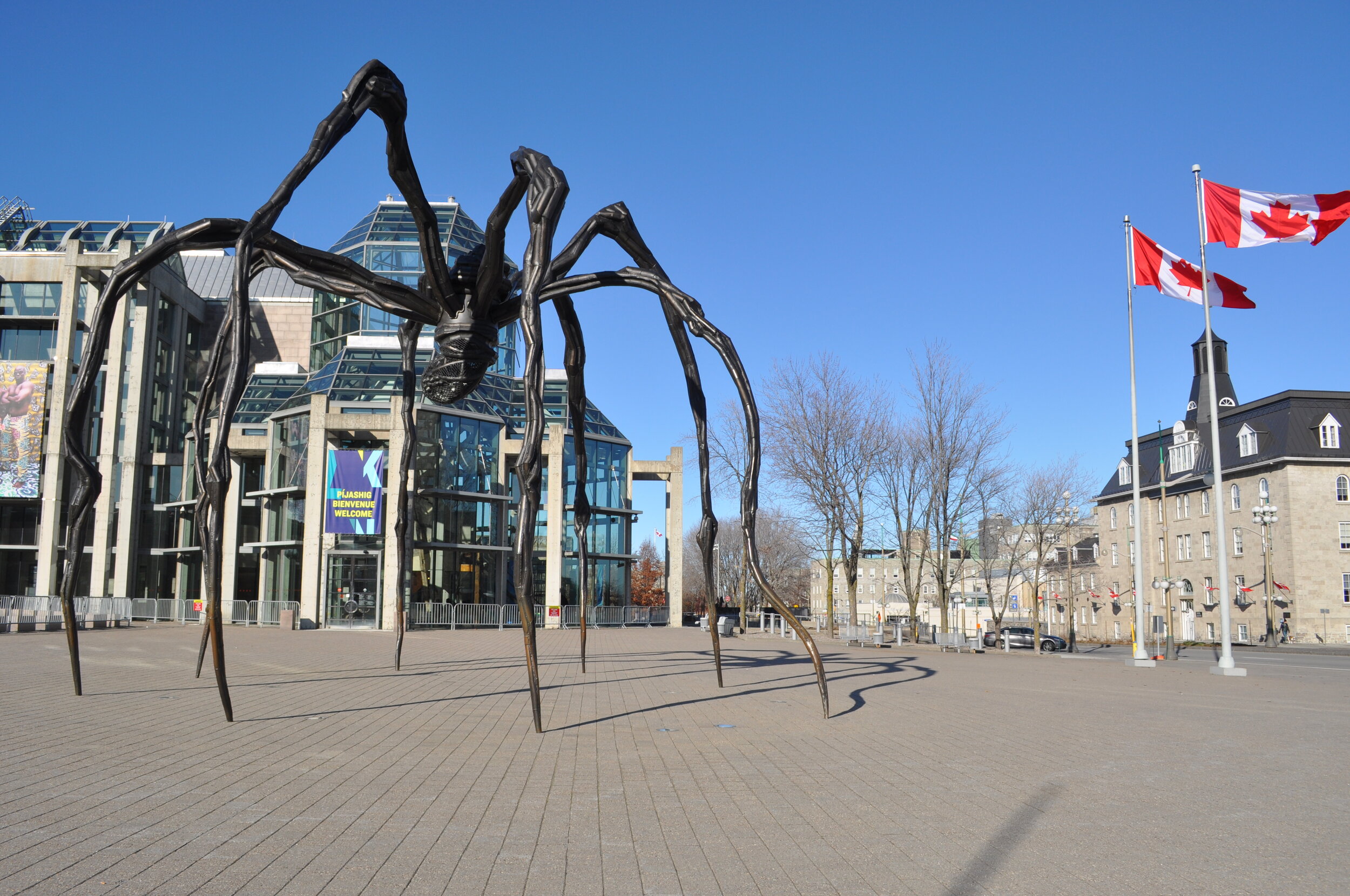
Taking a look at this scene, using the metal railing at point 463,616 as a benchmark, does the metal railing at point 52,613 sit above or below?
above

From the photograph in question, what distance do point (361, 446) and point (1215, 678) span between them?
3021cm

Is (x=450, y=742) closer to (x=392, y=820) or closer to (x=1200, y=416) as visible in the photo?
(x=392, y=820)

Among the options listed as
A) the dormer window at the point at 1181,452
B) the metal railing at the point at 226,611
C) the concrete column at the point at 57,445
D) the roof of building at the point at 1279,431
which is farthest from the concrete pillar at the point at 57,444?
the dormer window at the point at 1181,452

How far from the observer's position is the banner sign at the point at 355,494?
32406mm

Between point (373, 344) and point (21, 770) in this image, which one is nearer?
point (21, 770)

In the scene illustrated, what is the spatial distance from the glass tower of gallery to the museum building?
0.09m

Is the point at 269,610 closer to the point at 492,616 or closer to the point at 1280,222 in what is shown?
the point at 492,616

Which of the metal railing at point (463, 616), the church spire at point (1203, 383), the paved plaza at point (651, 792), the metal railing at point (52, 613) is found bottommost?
the metal railing at point (463, 616)

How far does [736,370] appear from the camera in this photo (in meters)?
7.23

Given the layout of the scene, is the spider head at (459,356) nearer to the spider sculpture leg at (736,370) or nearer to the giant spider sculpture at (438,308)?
the giant spider sculpture at (438,308)

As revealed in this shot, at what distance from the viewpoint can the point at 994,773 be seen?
6230 mm

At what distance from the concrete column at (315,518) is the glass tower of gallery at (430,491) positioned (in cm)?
10

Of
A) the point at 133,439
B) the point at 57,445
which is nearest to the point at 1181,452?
the point at 133,439

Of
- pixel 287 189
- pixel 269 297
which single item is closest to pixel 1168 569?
pixel 269 297
